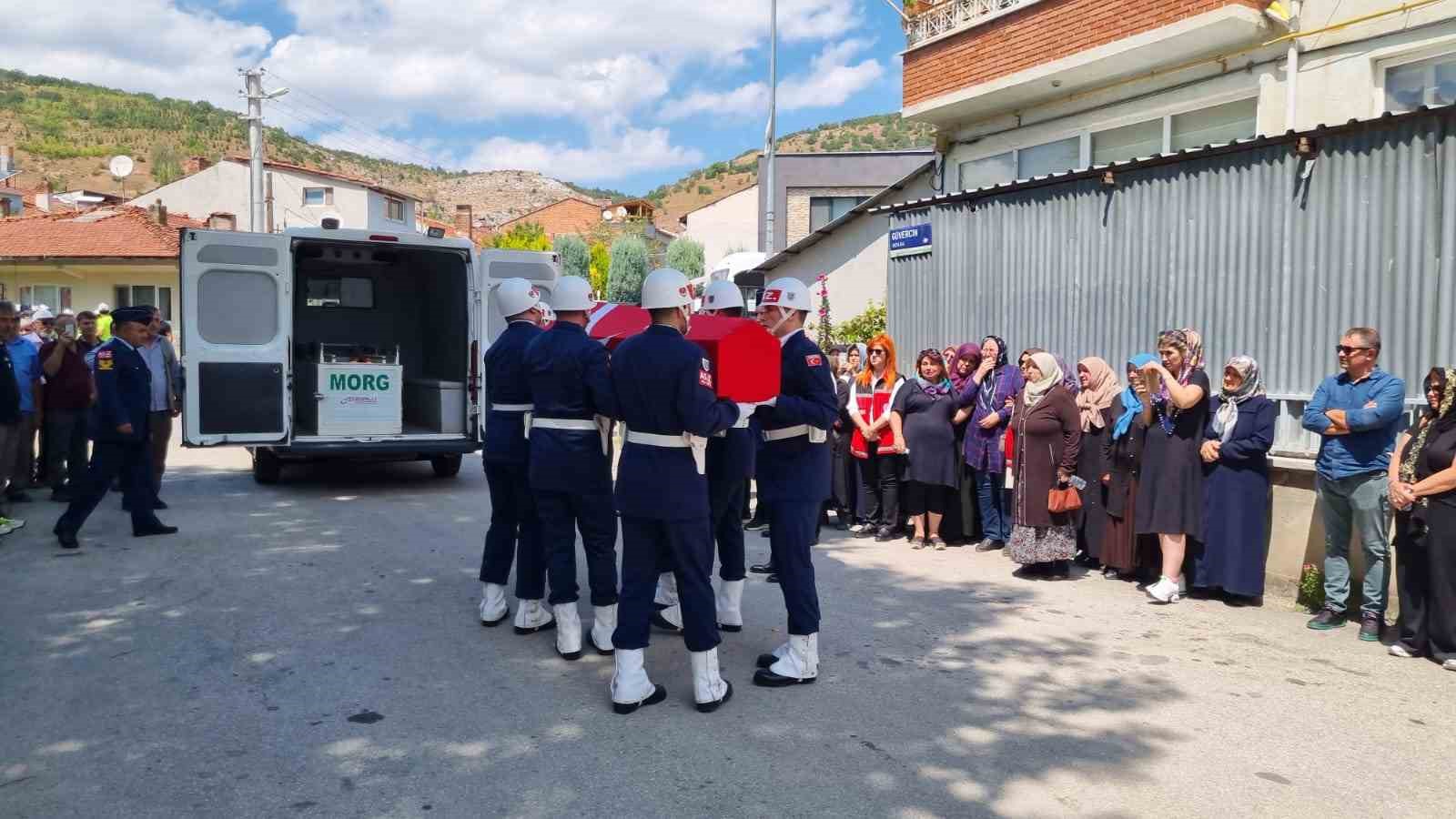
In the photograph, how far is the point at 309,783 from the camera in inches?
155

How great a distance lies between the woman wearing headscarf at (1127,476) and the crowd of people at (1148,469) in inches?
0.5

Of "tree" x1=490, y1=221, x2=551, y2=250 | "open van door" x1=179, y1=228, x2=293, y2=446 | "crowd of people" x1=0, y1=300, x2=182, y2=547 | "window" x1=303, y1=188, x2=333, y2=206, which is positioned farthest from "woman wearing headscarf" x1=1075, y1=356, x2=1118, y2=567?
"tree" x1=490, y1=221, x2=551, y2=250

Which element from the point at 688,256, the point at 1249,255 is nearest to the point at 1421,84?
the point at 1249,255

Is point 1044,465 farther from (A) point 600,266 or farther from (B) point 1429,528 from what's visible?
(A) point 600,266

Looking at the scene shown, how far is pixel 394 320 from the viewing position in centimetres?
1369

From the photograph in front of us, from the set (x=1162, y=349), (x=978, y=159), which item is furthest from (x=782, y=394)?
(x=978, y=159)

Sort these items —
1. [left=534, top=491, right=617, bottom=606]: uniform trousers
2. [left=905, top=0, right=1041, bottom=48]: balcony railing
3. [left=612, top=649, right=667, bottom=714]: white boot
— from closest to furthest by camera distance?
1. [left=612, top=649, right=667, bottom=714]: white boot
2. [left=534, top=491, right=617, bottom=606]: uniform trousers
3. [left=905, top=0, right=1041, bottom=48]: balcony railing

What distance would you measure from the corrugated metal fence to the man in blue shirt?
70 cm

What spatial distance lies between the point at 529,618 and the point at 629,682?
1468 mm

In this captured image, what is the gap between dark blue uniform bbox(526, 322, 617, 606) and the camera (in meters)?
5.33

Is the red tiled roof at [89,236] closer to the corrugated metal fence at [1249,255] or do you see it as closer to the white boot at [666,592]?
the corrugated metal fence at [1249,255]

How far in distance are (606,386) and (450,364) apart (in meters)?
7.83

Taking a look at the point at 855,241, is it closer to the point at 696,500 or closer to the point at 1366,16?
the point at 1366,16

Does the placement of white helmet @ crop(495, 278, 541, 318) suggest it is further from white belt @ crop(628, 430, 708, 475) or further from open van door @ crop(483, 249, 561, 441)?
open van door @ crop(483, 249, 561, 441)
